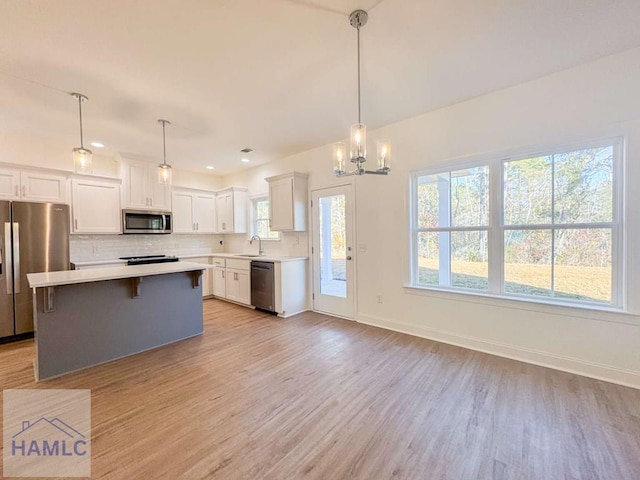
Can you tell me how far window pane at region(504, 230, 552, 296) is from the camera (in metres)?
2.80

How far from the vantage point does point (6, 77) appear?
8.27 ft

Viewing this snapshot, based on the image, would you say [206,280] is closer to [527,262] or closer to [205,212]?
[205,212]

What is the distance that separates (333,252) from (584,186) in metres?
3.04

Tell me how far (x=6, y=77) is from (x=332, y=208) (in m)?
3.78

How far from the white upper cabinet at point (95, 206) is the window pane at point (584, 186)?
20.3 ft

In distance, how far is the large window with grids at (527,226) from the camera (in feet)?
8.29

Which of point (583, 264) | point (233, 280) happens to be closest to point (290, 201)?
point (233, 280)

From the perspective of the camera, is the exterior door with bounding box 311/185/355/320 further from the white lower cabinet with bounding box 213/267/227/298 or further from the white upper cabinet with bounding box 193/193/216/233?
the white upper cabinet with bounding box 193/193/216/233

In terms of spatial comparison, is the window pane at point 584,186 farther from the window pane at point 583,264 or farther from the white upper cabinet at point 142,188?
the white upper cabinet at point 142,188

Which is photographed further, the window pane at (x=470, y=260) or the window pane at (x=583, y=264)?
the window pane at (x=470, y=260)

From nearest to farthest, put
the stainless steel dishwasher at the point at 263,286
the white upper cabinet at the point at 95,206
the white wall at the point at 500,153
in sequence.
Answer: the white wall at the point at 500,153 < the white upper cabinet at the point at 95,206 < the stainless steel dishwasher at the point at 263,286

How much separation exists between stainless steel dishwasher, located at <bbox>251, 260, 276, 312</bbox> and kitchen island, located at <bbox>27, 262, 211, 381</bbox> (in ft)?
3.77

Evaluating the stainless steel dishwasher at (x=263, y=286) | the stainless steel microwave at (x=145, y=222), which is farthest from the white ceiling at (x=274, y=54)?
the stainless steel dishwasher at (x=263, y=286)

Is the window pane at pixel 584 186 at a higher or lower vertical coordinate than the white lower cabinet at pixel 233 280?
higher
